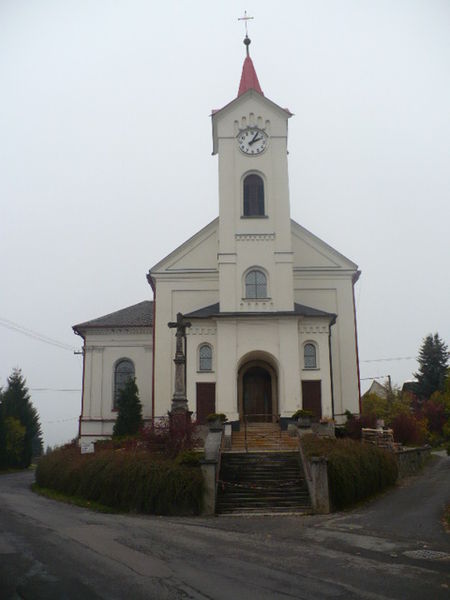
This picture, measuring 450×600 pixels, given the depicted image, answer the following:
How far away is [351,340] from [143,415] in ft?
41.6

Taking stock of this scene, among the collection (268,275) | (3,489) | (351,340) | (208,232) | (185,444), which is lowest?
(3,489)

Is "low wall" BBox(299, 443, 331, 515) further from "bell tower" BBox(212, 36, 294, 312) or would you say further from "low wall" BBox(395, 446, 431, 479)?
"bell tower" BBox(212, 36, 294, 312)

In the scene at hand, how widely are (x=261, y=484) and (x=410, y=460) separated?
33.8 feet

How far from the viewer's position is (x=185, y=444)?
20.8 metres

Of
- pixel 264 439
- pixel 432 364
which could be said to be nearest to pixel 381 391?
pixel 432 364

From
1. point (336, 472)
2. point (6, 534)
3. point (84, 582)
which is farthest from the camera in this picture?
point (336, 472)

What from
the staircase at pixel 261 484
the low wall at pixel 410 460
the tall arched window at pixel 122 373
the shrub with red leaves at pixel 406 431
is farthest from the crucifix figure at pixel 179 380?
the shrub with red leaves at pixel 406 431

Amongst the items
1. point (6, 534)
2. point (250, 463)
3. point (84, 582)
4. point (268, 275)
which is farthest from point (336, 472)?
point (268, 275)

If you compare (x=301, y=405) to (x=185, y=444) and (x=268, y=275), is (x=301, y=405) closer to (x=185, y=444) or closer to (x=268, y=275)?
(x=268, y=275)

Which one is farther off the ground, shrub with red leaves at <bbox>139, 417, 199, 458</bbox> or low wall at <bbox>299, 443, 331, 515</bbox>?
shrub with red leaves at <bbox>139, 417, 199, 458</bbox>

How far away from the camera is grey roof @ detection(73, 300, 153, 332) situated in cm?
3812

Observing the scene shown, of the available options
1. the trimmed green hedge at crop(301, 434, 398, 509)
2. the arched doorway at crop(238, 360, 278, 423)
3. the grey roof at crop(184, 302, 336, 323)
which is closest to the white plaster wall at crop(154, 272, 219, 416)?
the grey roof at crop(184, 302, 336, 323)

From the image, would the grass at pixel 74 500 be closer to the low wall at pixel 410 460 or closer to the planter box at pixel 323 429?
the planter box at pixel 323 429

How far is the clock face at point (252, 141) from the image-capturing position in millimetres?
33781
